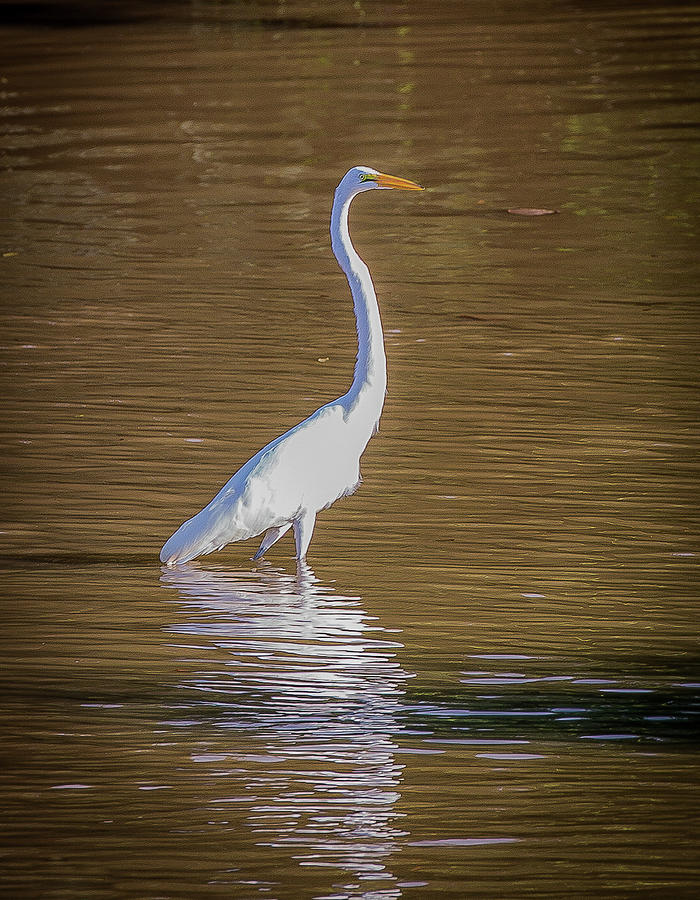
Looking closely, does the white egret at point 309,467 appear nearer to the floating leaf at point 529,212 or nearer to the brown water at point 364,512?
the brown water at point 364,512

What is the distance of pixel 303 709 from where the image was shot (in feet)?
16.0

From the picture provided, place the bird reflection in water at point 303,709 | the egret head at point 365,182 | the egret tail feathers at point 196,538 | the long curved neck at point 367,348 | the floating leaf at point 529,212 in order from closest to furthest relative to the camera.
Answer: the bird reflection in water at point 303,709, the egret tail feathers at point 196,538, the long curved neck at point 367,348, the egret head at point 365,182, the floating leaf at point 529,212

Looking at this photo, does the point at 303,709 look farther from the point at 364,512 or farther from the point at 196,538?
the point at 364,512

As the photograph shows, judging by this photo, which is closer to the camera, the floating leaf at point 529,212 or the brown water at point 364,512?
the brown water at point 364,512

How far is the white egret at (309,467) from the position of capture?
19.4ft

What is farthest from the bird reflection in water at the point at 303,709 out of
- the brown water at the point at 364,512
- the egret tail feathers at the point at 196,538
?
the egret tail feathers at the point at 196,538

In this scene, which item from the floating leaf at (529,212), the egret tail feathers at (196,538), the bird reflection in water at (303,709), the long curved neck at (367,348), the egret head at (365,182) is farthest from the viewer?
the floating leaf at (529,212)

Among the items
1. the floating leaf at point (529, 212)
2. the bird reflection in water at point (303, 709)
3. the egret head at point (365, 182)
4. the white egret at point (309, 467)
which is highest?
the egret head at point (365, 182)

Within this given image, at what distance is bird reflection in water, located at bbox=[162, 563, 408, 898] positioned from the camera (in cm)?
415

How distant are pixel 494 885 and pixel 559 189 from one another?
28.5 feet

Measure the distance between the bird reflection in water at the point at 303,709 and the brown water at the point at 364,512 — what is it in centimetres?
1

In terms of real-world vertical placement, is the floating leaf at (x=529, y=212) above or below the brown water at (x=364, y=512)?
above

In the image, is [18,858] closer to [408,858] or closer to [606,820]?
[408,858]

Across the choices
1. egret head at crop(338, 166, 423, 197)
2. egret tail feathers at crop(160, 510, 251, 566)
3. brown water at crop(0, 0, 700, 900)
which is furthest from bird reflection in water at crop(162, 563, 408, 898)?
egret head at crop(338, 166, 423, 197)
